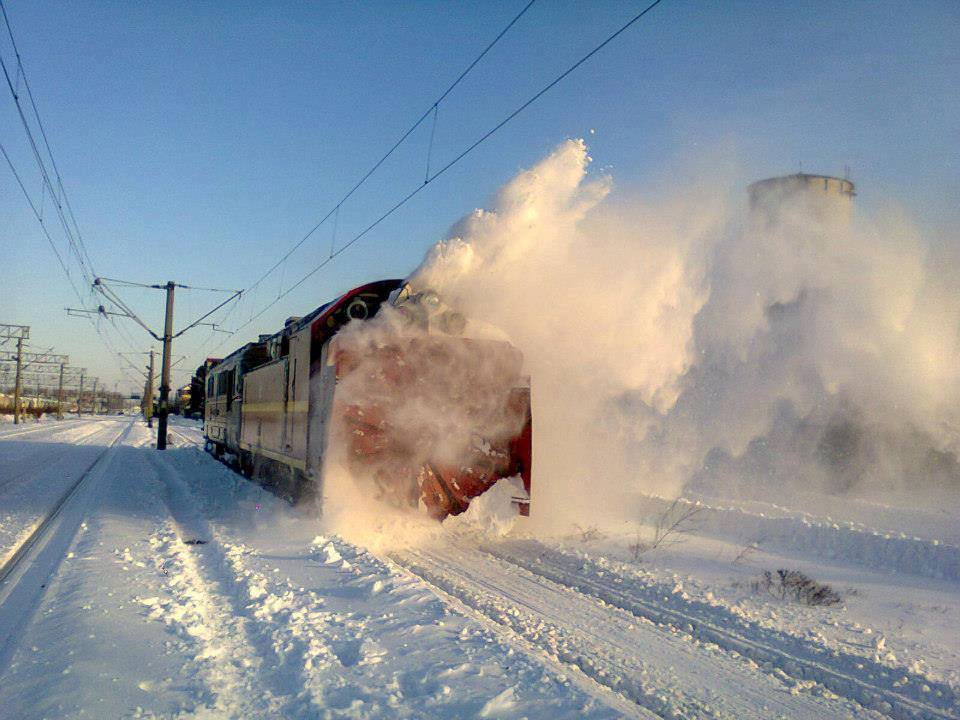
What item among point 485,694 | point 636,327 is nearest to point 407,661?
point 485,694

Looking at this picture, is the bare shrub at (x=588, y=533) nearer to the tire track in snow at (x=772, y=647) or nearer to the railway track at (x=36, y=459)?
the tire track in snow at (x=772, y=647)

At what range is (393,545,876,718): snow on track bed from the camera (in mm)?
4648

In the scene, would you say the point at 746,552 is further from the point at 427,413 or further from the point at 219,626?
the point at 219,626

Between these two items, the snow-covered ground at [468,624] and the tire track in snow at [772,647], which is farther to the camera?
the tire track in snow at [772,647]

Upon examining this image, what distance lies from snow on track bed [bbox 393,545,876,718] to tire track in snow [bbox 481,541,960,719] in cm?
17

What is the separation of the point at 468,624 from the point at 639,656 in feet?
4.47

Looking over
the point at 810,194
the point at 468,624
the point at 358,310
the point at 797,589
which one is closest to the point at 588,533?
the point at 797,589

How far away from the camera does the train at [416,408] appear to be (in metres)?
9.70

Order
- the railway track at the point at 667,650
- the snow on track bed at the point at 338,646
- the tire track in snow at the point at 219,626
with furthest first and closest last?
the railway track at the point at 667,650, the tire track in snow at the point at 219,626, the snow on track bed at the point at 338,646

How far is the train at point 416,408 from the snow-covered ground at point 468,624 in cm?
86

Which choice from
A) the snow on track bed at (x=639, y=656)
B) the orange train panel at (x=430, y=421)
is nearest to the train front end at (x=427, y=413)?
the orange train panel at (x=430, y=421)

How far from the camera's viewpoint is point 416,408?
9844mm

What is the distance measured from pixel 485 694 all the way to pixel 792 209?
1050 inches

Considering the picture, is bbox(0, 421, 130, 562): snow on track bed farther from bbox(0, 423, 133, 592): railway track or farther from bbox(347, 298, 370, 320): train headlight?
bbox(347, 298, 370, 320): train headlight
